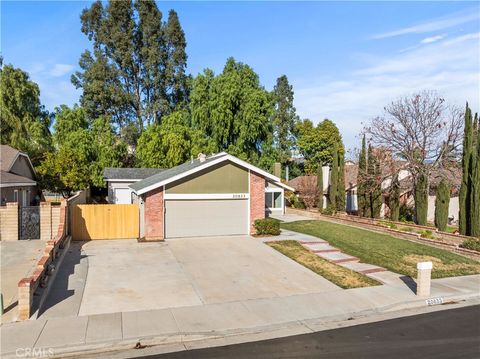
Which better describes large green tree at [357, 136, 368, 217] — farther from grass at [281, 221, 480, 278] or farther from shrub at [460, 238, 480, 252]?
shrub at [460, 238, 480, 252]

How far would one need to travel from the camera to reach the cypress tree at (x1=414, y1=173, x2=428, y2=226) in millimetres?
26656

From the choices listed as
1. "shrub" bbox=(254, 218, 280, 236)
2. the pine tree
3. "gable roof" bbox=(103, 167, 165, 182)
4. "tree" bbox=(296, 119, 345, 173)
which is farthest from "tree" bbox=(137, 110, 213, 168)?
the pine tree

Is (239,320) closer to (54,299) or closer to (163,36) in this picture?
(54,299)

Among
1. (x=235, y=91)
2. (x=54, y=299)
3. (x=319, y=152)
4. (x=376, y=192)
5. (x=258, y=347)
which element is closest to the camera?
(x=258, y=347)

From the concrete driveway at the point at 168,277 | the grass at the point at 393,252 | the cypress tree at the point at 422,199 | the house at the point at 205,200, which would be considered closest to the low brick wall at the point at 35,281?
the concrete driveway at the point at 168,277

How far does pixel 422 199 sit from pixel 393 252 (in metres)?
9.99

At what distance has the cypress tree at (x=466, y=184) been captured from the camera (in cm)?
2311

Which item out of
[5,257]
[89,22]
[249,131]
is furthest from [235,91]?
[5,257]

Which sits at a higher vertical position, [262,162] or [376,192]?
[262,162]

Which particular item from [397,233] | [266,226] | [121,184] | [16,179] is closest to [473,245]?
[397,233]

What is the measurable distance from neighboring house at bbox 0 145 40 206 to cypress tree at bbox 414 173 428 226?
81.2ft

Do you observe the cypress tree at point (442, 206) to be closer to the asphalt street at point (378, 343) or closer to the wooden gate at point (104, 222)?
the asphalt street at point (378, 343)

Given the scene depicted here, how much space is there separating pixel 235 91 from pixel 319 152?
61.2ft

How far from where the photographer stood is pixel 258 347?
8.62 metres
